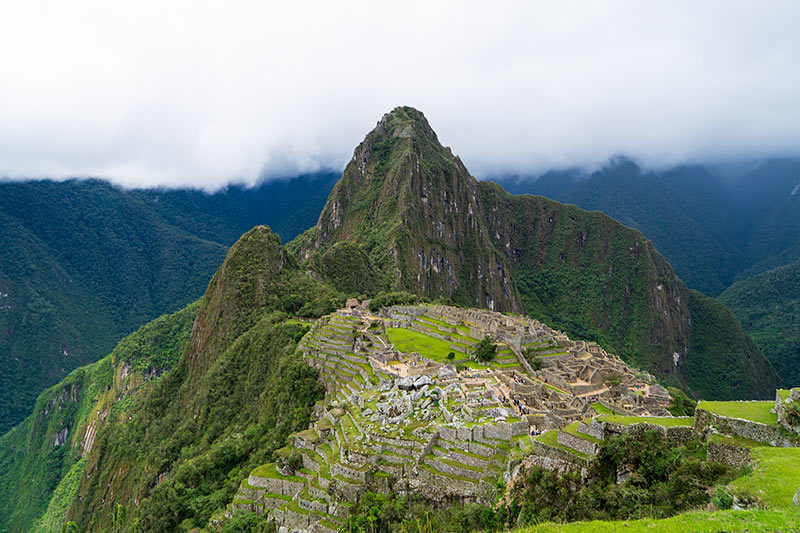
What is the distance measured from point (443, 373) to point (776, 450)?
19.8 metres

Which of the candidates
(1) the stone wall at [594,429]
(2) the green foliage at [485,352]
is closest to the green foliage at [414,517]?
(1) the stone wall at [594,429]

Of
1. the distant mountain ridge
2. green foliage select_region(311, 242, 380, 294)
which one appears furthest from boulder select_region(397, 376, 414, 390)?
green foliage select_region(311, 242, 380, 294)

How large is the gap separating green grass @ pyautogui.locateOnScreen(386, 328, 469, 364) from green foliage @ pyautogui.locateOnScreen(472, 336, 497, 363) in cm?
158

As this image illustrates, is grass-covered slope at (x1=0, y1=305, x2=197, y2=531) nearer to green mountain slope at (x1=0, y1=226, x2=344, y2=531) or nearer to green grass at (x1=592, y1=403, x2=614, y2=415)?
green mountain slope at (x1=0, y1=226, x2=344, y2=531)

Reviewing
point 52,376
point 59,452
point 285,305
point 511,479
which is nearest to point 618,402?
point 511,479

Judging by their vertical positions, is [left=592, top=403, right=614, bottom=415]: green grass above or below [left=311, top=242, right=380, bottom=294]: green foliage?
below

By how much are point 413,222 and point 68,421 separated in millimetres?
111491

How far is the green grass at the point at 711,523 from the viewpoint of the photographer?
32.6 feet

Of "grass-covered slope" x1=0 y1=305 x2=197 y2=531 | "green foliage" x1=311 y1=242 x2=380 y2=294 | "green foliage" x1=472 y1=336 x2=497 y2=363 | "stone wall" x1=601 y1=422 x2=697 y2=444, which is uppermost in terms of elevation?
"green foliage" x1=311 y1=242 x2=380 y2=294

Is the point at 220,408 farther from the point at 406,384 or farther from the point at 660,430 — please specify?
the point at 660,430

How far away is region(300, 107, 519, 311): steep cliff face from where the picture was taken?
15125 cm

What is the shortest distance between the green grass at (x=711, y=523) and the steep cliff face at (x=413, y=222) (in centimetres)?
12291

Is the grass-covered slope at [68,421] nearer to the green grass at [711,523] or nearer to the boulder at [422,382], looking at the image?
the boulder at [422,382]

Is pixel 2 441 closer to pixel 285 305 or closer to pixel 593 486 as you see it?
pixel 285 305
